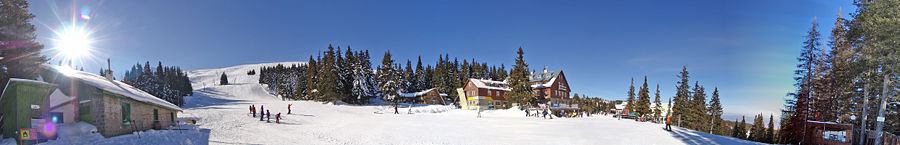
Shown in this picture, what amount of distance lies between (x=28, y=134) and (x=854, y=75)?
125 feet

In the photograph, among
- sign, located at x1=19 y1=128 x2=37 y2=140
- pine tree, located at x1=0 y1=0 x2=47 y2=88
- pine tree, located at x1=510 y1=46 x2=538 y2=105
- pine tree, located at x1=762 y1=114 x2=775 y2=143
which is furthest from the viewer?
pine tree, located at x1=762 y1=114 x2=775 y2=143

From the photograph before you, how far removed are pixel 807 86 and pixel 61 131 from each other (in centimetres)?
4096

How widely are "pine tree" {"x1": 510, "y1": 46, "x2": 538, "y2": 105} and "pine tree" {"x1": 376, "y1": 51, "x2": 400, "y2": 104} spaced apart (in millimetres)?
18556

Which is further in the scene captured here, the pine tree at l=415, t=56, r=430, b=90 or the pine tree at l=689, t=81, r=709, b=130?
the pine tree at l=415, t=56, r=430, b=90

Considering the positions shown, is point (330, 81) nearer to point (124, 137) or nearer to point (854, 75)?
point (124, 137)

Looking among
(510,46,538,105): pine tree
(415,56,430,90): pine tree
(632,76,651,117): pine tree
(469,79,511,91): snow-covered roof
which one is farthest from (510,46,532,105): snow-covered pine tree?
(415,56,430,90): pine tree

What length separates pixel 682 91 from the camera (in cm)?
4678

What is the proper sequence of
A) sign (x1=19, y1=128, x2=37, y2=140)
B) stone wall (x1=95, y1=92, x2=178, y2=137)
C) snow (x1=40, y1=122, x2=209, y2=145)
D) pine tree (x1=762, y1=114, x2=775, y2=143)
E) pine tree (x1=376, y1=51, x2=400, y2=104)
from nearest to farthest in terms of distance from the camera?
sign (x1=19, y1=128, x2=37, y2=140)
snow (x1=40, y1=122, x2=209, y2=145)
stone wall (x1=95, y1=92, x2=178, y2=137)
pine tree (x1=762, y1=114, x2=775, y2=143)
pine tree (x1=376, y1=51, x2=400, y2=104)

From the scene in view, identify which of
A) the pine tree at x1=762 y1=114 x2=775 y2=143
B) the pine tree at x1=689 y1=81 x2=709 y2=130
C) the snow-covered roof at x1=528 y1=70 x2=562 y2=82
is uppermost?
the snow-covered roof at x1=528 y1=70 x2=562 y2=82

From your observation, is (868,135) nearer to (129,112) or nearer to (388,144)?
(388,144)

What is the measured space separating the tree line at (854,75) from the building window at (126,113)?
114ft

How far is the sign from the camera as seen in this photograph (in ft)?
37.0

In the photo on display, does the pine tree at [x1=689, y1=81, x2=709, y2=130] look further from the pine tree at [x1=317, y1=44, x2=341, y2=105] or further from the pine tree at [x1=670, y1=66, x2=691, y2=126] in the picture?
the pine tree at [x1=317, y1=44, x2=341, y2=105]

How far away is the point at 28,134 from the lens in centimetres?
1147
